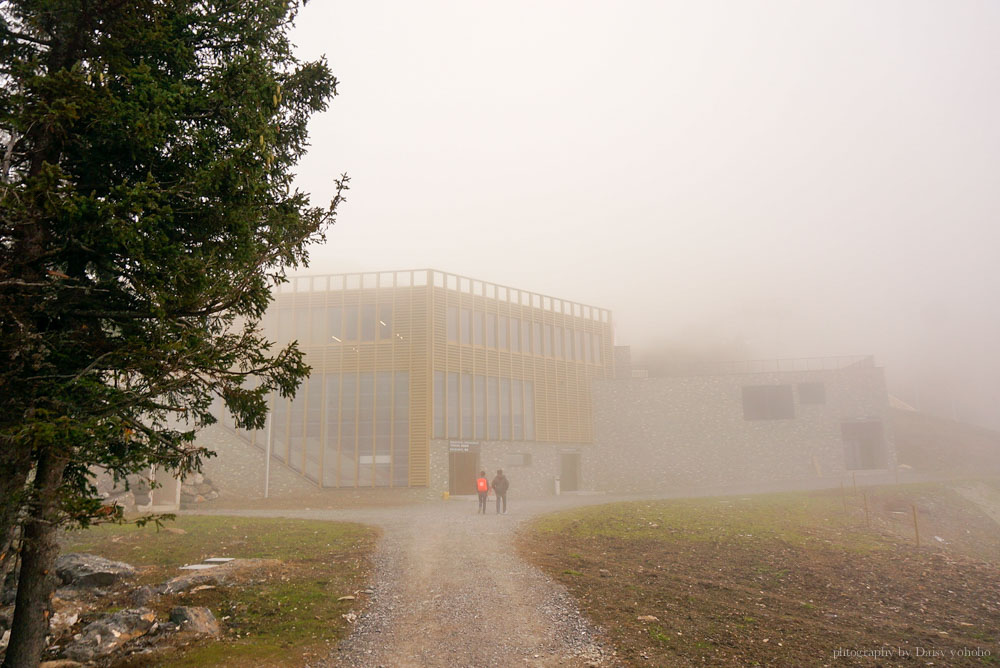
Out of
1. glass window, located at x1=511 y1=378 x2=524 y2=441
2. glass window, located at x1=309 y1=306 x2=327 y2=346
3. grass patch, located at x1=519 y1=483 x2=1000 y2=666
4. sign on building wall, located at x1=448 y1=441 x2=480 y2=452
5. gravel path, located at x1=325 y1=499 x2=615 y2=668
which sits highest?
glass window, located at x1=309 y1=306 x2=327 y2=346

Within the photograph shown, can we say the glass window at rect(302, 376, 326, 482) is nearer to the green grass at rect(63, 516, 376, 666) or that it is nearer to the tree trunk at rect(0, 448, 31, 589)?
the green grass at rect(63, 516, 376, 666)

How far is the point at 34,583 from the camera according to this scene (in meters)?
7.25

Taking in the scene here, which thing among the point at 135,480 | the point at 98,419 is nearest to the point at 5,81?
the point at 98,419

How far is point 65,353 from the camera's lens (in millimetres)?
7145

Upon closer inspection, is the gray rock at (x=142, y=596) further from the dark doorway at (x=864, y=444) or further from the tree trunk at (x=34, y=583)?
the dark doorway at (x=864, y=444)

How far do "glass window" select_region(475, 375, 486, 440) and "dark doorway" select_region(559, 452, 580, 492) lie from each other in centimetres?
639

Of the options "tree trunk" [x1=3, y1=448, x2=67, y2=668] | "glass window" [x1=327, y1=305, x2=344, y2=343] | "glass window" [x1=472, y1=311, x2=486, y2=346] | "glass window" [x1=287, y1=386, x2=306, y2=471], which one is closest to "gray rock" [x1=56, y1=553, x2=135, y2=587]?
"tree trunk" [x1=3, y1=448, x2=67, y2=668]

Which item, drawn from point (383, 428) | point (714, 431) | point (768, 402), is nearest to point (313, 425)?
point (383, 428)

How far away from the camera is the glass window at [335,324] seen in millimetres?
35219

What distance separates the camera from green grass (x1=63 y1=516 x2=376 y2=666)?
8.73 metres

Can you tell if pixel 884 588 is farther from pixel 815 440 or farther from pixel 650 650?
pixel 815 440

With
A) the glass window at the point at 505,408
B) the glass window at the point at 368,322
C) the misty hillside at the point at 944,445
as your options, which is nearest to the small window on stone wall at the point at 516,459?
the glass window at the point at 505,408

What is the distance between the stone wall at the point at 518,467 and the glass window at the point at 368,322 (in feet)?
24.0

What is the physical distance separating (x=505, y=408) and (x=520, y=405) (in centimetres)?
127
